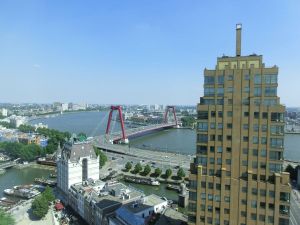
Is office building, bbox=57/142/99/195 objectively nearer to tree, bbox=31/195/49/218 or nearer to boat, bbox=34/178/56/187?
boat, bbox=34/178/56/187

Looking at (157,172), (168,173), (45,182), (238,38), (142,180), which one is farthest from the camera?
(157,172)

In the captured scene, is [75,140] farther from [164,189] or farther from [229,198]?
[229,198]

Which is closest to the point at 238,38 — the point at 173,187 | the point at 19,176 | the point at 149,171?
the point at 173,187

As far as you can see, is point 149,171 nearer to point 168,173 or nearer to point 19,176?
point 168,173

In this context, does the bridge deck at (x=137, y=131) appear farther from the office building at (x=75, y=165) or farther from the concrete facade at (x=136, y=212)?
the concrete facade at (x=136, y=212)

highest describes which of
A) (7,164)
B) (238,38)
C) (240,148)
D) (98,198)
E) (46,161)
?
(238,38)

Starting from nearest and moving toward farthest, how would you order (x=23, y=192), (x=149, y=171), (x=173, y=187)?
(x=23, y=192) → (x=173, y=187) → (x=149, y=171)

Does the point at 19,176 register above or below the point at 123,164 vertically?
below

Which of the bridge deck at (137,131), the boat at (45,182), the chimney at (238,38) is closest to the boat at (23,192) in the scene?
the boat at (45,182)

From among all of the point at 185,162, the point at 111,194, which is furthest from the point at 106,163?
the point at 111,194
